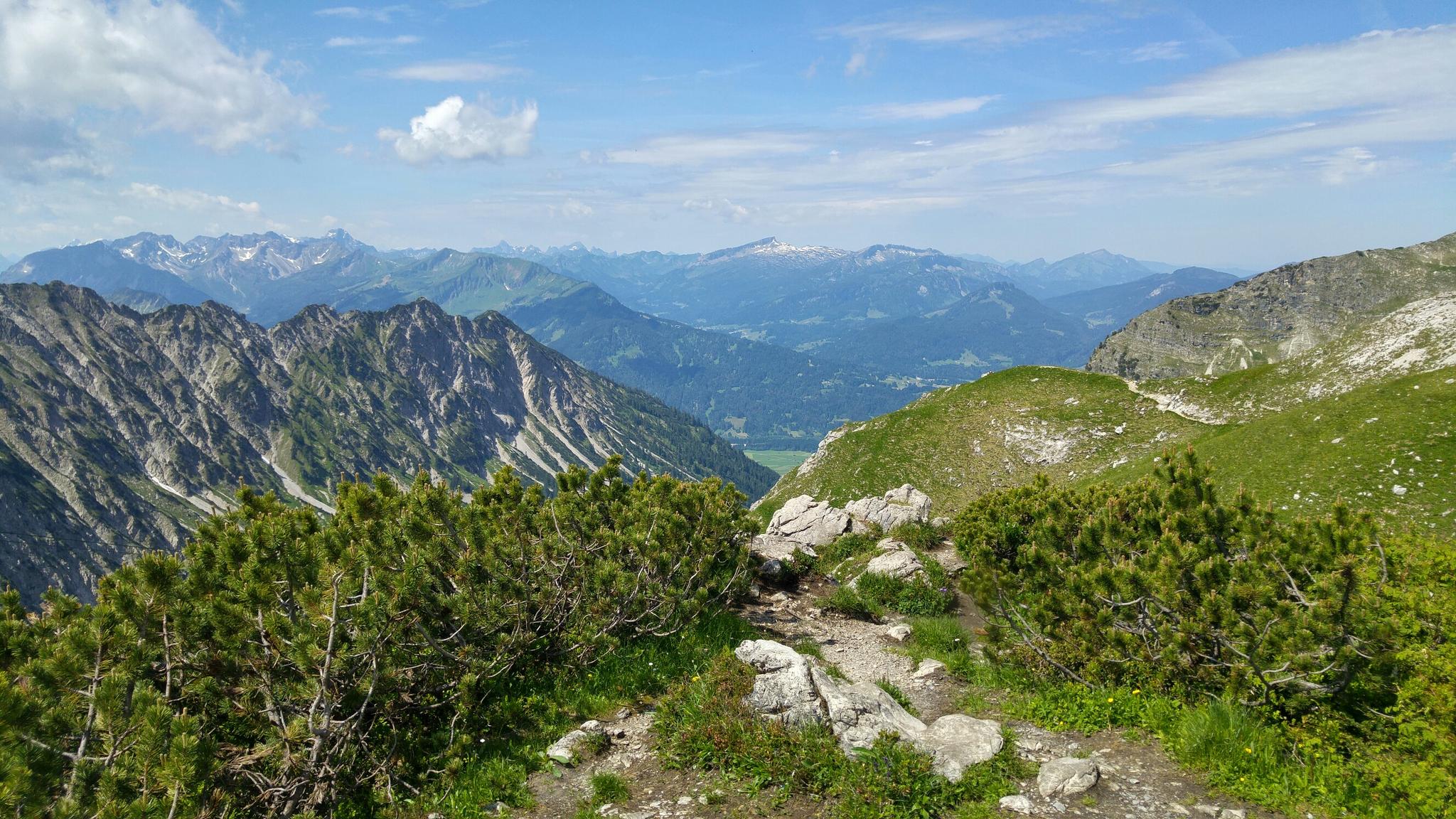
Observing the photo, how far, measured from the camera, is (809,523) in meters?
30.5

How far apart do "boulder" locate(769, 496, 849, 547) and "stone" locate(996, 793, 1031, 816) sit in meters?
18.4

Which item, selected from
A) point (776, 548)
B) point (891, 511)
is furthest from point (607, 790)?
point (891, 511)

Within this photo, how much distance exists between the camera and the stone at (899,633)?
652 inches

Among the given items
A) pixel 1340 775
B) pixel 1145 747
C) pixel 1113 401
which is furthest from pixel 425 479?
pixel 1113 401

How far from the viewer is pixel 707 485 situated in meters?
15.8

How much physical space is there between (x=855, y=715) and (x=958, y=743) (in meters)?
1.45

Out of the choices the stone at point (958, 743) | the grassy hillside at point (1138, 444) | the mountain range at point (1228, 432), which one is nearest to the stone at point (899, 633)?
the stone at point (958, 743)

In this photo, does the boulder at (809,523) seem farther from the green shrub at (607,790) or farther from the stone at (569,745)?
the green shrub at (607,790)

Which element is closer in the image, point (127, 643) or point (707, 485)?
point (127, 643)

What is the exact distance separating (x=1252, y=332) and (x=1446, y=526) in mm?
198822

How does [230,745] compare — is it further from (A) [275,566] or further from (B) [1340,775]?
(B) [1340,775]

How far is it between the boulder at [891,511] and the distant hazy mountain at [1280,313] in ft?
507

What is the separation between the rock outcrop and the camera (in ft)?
30.3

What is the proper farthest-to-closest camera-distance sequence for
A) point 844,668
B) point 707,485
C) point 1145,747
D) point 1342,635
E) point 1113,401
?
point 1113,401 → point 707,485 → point 844,668 → point 1145,747 → point 1342,635
